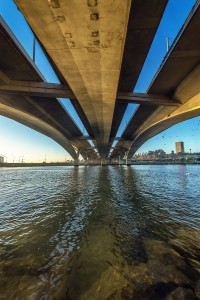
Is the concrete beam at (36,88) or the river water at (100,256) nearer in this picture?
the river water at (100,256)

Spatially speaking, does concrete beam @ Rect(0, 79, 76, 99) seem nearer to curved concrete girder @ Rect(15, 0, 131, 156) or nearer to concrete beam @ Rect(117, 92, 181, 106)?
curved concrete girder @ Rect(15, 0, 131, 156)

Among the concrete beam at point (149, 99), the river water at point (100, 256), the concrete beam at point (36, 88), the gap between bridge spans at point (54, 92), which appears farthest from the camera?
the concrete beam at point (149, 99)

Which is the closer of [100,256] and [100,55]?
[100,256]

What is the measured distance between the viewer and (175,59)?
12.9 meters

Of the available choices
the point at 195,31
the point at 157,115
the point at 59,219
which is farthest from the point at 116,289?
the point at 157,115

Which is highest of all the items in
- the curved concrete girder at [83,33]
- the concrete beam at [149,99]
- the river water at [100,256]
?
the concrete beam at [149,99]

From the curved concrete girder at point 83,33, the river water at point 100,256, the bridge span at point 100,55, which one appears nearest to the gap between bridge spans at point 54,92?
the bridge span at point 100,55

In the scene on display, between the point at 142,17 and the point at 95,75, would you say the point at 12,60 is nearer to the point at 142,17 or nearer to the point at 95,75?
the point at 95,75

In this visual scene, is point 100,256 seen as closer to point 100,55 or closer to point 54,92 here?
point 100,55

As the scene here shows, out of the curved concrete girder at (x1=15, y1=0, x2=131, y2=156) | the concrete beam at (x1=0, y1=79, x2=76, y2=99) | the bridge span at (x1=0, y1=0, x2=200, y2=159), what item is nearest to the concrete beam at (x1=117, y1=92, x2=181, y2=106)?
the bridge span at (x1=0, y1=0, x2=200, y2=159)

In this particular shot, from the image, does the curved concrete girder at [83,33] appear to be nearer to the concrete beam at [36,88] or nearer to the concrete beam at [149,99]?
the concrete beam at [36,88]

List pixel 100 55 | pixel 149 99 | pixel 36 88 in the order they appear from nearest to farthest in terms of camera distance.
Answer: pixel 100 55
pixel 36 88
pixel 149 99

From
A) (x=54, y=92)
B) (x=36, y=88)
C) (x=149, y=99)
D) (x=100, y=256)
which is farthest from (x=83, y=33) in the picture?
(x=149, y=99)

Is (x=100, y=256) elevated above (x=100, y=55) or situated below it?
below
